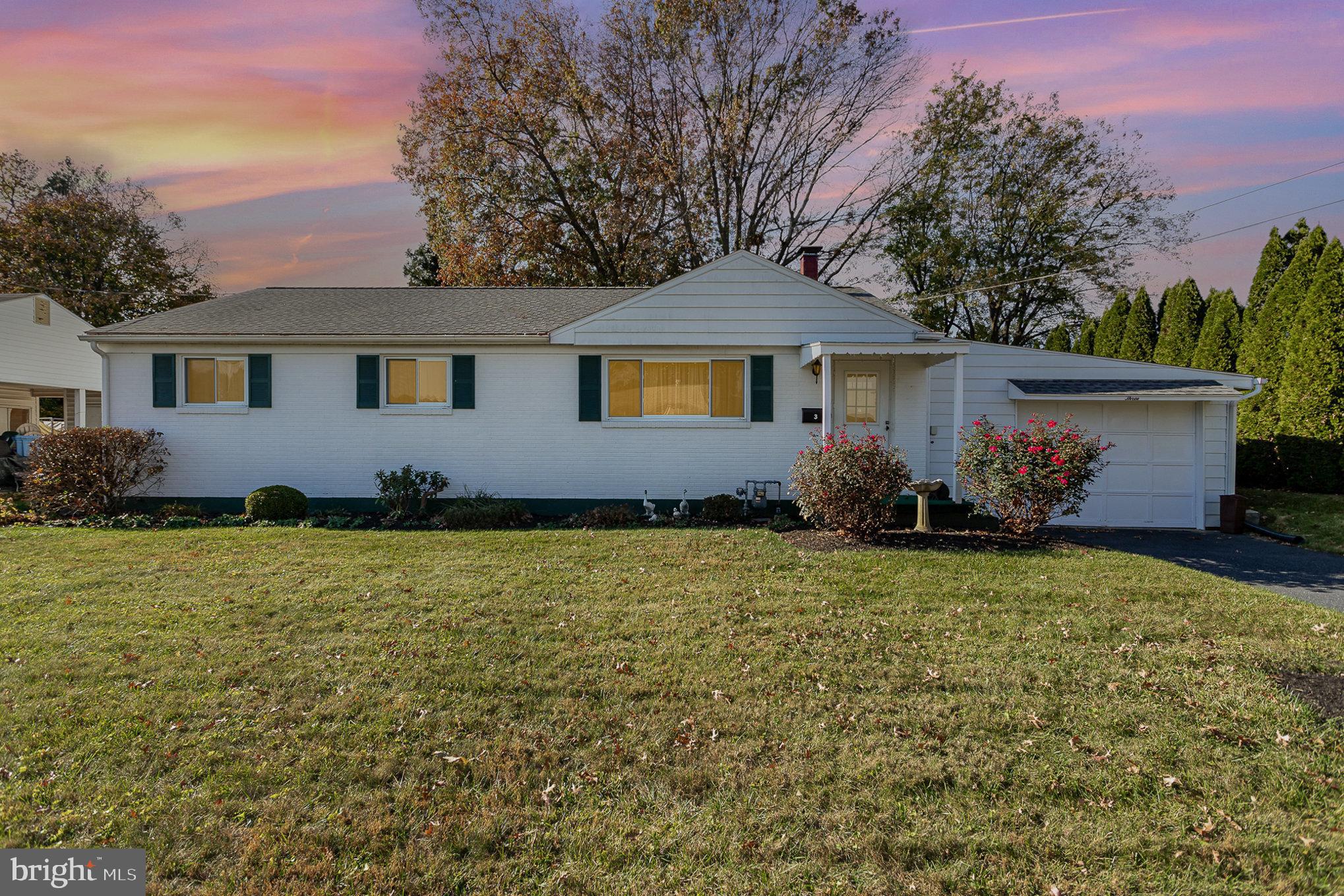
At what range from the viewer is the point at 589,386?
1081 centimetres

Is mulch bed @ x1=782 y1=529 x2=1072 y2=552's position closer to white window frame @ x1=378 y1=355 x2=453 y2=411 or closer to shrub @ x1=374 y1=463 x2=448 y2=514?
shrub @ x1=374 y1=463 x2=448 y2=514

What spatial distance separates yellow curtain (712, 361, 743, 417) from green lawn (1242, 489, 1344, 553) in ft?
28.8

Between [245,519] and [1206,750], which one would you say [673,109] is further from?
[1206,750]

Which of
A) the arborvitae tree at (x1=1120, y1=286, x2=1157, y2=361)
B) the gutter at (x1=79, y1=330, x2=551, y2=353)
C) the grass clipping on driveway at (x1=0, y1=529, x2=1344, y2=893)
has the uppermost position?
the arborvitae tree at (x1=1120, y1=286, x2=1157, y2=361)

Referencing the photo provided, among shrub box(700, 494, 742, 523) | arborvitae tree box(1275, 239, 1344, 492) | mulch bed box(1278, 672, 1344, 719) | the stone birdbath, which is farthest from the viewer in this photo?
arborvitae tree box(1275, 239, 1344, 492)

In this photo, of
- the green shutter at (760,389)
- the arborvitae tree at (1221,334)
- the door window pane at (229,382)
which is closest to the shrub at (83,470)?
the door window pane at (229,382)

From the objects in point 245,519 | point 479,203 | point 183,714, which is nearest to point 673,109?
point 479,203

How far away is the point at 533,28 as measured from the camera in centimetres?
1973

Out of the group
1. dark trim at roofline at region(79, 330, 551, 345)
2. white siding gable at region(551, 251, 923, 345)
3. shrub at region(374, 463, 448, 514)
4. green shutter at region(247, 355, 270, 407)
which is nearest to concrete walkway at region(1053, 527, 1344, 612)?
white siding gable at region(551, 251, 923, 345)

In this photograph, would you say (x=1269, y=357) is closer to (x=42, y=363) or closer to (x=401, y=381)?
(x=401, y=381)

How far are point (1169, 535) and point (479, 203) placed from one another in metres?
20.1

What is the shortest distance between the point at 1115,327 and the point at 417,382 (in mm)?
19503

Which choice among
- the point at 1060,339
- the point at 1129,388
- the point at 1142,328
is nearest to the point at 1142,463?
the point at 1129,388

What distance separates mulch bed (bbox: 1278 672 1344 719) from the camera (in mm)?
3768
